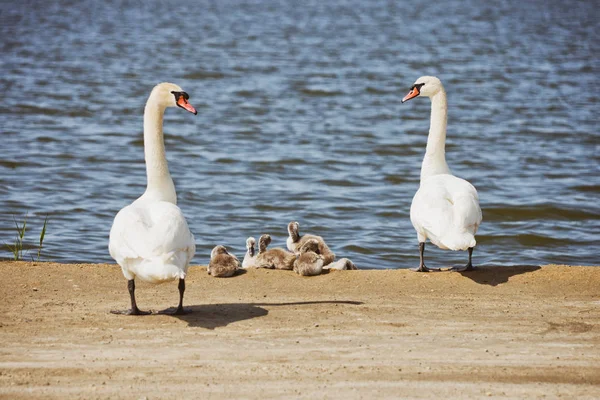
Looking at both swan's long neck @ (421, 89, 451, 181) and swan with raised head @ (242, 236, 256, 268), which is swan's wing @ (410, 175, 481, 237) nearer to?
swan's long neck @ (421, 89, 451, 181)

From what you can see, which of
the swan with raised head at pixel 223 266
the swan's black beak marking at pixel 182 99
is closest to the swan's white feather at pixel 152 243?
the swan's black beak marking at pixel 182 99

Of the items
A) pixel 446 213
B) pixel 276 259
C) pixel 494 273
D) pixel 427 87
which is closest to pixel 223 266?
pixel 276 259

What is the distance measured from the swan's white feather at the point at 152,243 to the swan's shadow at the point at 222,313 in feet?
1.60

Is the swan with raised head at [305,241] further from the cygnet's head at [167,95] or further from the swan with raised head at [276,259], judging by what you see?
the cygnet's head at [167,95]

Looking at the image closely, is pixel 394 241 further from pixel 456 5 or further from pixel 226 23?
pixel 456 5

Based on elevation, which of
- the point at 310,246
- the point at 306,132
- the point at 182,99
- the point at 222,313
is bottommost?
the point at 306,132

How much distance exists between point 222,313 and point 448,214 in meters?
2.54

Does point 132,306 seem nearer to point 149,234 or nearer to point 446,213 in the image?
point 149,234

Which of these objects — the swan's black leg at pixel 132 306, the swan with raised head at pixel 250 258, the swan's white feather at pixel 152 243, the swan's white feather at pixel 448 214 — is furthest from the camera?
the swan with raised head at pixel 250 258

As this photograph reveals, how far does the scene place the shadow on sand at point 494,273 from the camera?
31.2 ft

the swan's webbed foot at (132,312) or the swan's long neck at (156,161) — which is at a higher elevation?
the swan's long neck at (156,161)

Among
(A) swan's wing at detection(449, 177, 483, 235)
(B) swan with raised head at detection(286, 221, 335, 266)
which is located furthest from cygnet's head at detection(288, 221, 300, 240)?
(A) swan's wing at detection(449, 177, 483, 235)

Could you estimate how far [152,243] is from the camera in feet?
24.4

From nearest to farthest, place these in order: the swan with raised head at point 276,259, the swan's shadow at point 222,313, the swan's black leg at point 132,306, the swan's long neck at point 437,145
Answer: the swan's shadow at point 222,313 < the swan's black leg at point 132,306 < the swan with raised head at point 276,259 < the swan's long neck at point 437,145
